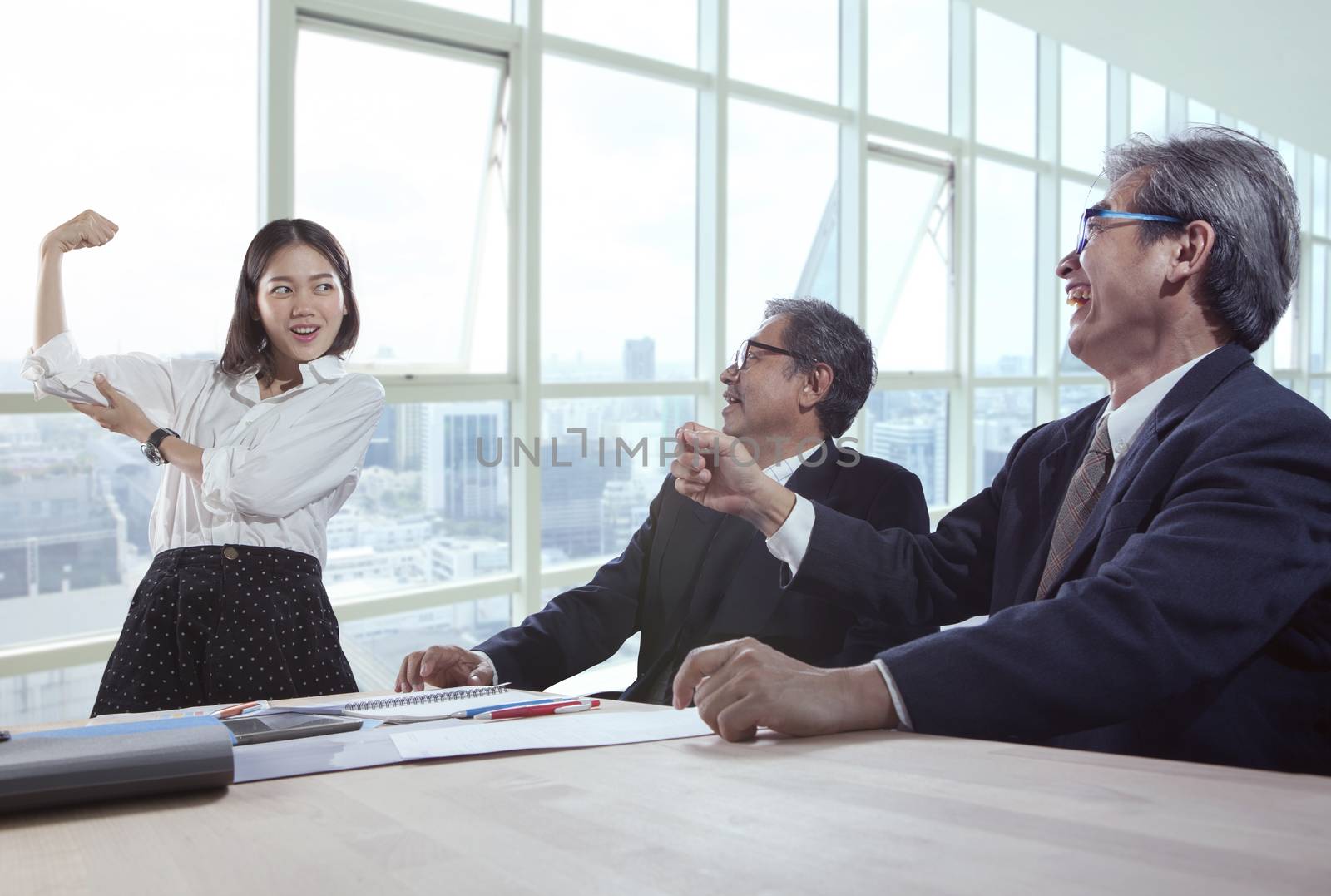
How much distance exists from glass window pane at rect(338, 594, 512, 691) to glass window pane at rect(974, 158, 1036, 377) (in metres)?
4.67

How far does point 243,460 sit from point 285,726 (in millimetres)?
1080

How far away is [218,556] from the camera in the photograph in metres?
2.19

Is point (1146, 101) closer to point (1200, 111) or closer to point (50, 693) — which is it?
point (1200, 111)

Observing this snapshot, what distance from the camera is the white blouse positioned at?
2.19 meters

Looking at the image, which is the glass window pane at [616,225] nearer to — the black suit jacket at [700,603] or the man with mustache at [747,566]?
the man with mustache at [747,566]

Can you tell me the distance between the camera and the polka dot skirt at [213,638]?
2102 millimetres

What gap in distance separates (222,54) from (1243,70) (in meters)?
7.61

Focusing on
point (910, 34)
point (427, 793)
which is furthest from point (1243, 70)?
point (427, 793)

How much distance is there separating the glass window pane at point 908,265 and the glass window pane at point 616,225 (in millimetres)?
1719

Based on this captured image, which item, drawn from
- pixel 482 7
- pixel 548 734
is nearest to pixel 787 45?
pixel 482 7

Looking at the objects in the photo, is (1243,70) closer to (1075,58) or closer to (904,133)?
(1075,58)

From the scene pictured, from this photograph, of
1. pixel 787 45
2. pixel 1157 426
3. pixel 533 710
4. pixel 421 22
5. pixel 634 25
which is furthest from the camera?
pixel 787 45

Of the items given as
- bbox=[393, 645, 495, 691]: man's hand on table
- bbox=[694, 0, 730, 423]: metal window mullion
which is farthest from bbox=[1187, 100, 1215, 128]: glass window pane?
bbox=[393, 645, 495, 691]: man's hand on table

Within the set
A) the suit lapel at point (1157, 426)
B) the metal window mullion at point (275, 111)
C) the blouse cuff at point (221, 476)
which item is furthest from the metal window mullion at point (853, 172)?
the suit lapel at point (1157, 426)
